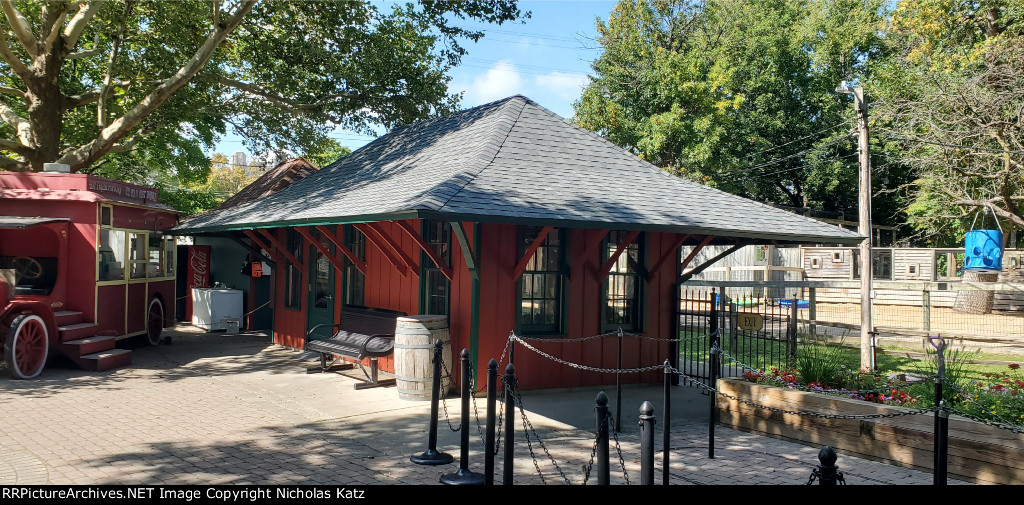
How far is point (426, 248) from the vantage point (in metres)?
9.27

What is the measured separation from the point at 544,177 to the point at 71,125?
688 inches

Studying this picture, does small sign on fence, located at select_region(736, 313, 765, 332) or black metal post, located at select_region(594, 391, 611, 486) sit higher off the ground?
small sign on fence, located at select_region(736, 313, 765, 332)

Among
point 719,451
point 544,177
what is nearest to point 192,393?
point 544,177

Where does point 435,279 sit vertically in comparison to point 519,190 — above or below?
below

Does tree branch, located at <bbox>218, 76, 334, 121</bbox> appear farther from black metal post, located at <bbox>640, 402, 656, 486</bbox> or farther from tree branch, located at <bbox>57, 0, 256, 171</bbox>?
black metal post, located at <bbox>640, 402, 656, 486</bbox>

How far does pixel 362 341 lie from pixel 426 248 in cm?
279

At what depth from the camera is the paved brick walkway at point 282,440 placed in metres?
6.35

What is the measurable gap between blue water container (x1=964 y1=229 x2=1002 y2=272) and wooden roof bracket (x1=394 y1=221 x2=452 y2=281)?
20.6 m

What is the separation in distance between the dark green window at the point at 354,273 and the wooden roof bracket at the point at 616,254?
4.17 m

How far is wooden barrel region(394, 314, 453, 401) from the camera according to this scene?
9.55 metres

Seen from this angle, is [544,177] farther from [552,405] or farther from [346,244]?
[346,244]

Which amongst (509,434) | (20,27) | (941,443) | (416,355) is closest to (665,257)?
(416,355)

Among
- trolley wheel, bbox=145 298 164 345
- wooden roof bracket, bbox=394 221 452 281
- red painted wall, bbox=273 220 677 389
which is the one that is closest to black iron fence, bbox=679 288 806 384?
red painted wall, bbox=273 220 677 389

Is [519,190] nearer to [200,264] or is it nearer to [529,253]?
[529,253]
